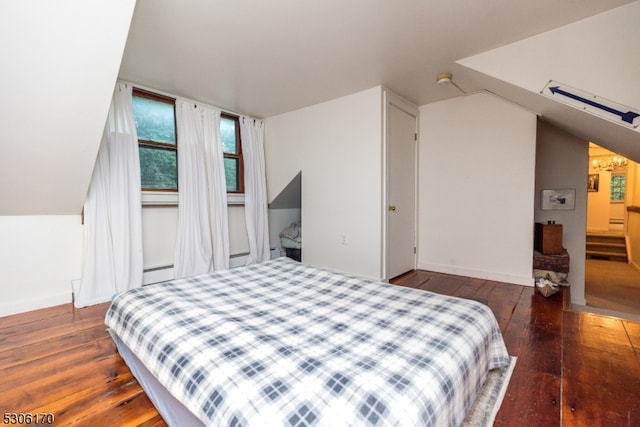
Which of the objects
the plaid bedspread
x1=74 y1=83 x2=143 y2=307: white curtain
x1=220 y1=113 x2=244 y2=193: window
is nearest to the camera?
the plaid bedspread

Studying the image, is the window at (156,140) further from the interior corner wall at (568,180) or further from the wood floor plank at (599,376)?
the interior corner wall at (568,180)

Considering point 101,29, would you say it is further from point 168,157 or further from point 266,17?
point 168,157

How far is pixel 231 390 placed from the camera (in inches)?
32.0

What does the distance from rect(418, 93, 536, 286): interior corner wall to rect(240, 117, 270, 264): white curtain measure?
2.16m

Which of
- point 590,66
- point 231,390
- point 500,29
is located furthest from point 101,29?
point 590,66

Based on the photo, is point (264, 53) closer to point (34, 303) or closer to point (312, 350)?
point (312, 350)

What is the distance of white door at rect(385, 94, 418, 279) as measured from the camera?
312 cm

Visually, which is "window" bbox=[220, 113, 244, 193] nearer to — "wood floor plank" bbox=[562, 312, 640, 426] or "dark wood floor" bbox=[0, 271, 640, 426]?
"dark wood floor" bbox=[0, 271, 640, 426]

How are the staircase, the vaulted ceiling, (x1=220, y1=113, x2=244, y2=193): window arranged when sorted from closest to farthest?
1. the vaulted ceiling
2. (x1=220, y1=113, x2=244, y2=193): window
3. the staircase

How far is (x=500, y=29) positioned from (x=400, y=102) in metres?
1.34

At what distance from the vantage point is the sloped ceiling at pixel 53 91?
58.7 inches

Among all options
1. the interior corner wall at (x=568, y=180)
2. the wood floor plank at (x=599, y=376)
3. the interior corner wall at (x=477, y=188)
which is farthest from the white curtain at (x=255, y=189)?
the interior corner wall at (x=568, y=180)

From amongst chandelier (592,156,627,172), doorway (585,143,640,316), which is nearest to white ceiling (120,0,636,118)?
doorway (585,143,640,316)

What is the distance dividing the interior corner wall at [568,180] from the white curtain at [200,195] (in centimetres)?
385
